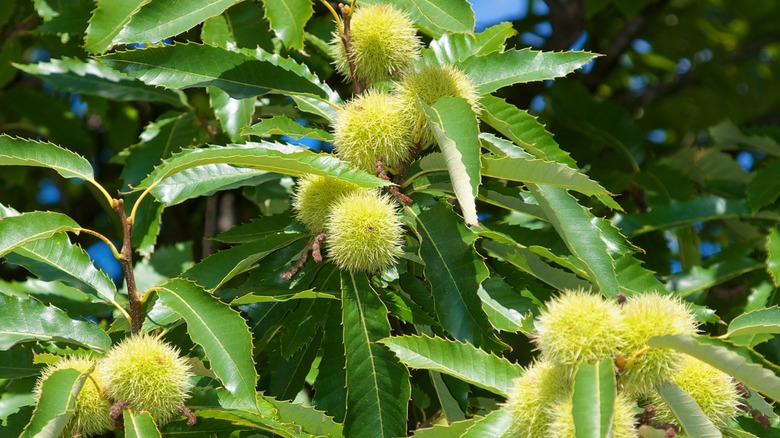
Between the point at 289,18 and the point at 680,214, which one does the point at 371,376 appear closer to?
the point at 289,18

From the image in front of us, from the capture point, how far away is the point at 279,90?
1964 millimetres

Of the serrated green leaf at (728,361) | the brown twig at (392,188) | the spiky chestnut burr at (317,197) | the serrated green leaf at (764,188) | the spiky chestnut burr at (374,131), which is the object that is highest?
the serrated green leaf at (764,188)

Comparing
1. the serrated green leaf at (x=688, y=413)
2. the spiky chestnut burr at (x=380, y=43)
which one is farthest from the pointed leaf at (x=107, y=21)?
the serrated green leaf at (x=688, y=413)

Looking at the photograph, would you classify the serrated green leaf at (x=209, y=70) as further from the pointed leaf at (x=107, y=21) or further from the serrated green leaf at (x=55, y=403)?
the serrated green leaf at (x=55, y=403)

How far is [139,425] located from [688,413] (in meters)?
0.89

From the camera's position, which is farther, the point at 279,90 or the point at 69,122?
the point at 69,122

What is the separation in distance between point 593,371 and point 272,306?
84 cm

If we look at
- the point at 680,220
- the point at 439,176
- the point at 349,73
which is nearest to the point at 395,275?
the point at 439,176

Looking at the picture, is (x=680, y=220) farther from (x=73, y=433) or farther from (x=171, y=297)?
(x=73, y=433)

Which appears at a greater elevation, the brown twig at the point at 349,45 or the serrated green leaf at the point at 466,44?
the serrated green leaf at the point at 466,44

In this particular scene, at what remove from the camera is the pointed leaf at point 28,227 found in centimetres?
157

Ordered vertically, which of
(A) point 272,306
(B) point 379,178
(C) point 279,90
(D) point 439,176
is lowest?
(A) point 272,306

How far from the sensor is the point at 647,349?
130 centimetres

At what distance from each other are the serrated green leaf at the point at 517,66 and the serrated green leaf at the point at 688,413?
757 millimetres
